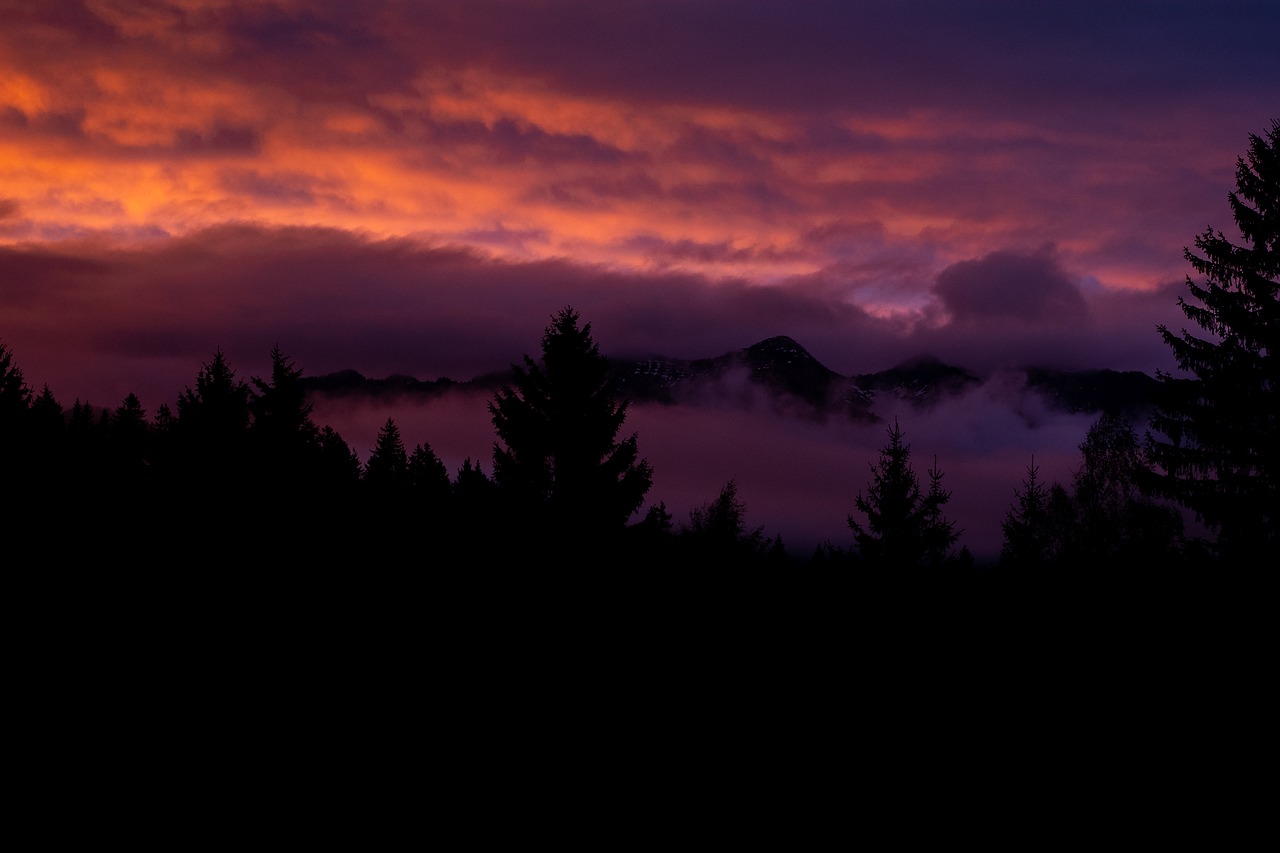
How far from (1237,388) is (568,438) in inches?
770

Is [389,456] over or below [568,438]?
below

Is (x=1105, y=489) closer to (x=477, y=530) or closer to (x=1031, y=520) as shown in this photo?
(x=1031, y=520)

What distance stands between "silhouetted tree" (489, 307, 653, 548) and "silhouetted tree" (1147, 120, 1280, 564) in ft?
54.1

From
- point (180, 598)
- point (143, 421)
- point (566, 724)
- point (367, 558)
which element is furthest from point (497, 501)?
point (143, 421)

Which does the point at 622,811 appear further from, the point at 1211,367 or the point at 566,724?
the point at 1211,367

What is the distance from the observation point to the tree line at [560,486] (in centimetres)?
1956

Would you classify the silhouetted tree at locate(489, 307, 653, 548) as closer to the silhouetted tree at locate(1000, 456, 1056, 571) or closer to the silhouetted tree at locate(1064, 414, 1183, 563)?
the silhouetted tree at locate(1000, 456, 1056, 571)

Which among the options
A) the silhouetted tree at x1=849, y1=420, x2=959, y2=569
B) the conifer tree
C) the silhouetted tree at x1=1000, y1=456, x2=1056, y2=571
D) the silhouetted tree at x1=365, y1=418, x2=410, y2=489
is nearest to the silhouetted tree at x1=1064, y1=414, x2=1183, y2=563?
the silhouetted tree at x1=1000, y1=456, x2=1056, y2=571

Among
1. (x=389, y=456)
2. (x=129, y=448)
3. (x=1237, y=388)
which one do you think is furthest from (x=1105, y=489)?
(x=129, y=448)

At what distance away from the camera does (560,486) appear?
103 ft

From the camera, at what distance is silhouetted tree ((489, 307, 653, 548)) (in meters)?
31.4

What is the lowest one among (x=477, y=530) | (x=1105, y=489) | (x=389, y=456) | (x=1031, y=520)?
(x=1031, y=520)

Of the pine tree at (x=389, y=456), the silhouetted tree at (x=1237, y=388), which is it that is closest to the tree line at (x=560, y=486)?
the silhouetted tree at (x=1237, y=388)

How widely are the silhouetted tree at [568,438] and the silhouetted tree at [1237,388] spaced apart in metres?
16.5
